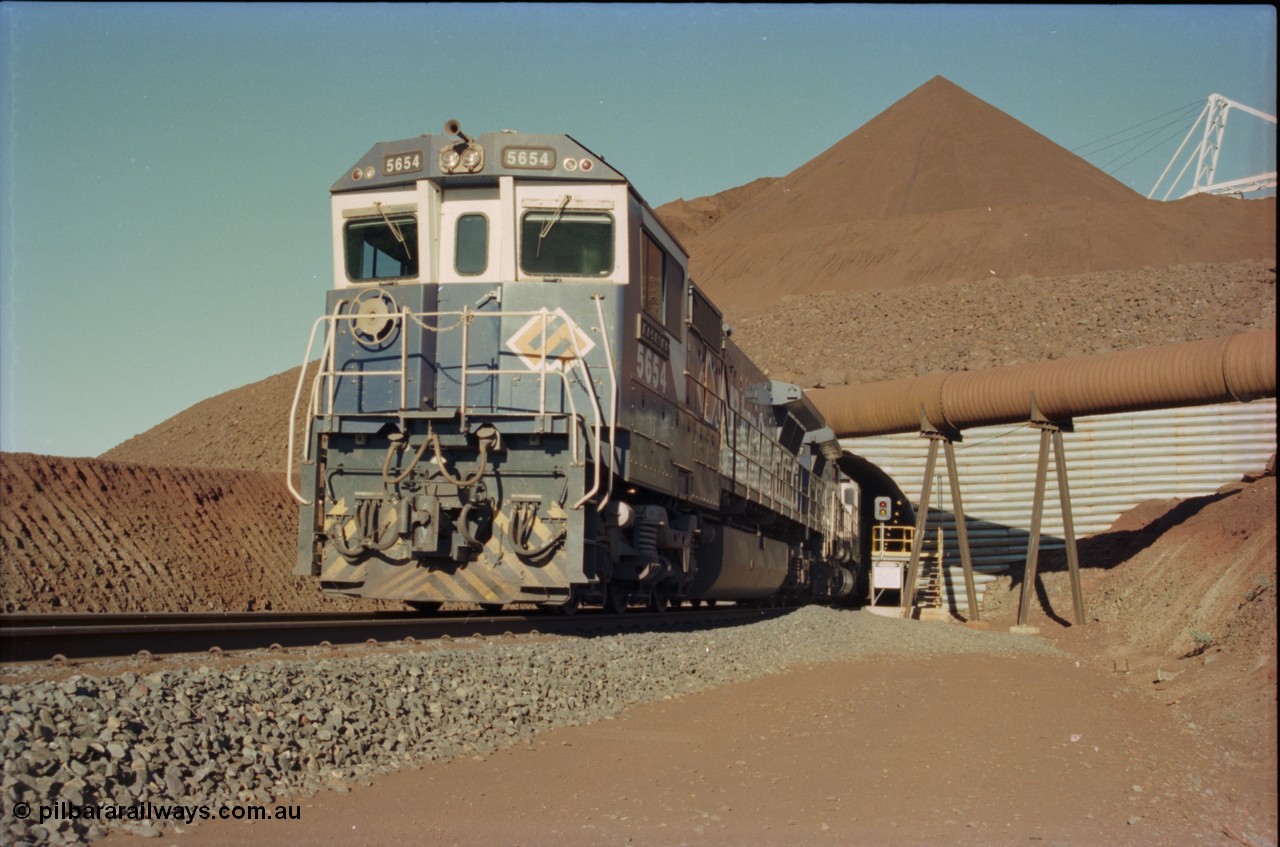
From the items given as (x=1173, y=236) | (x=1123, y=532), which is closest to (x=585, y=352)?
(x=1123, y=532)

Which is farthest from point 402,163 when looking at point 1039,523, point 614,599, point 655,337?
point 1039,523

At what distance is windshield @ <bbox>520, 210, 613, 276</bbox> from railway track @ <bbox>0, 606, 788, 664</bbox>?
3.36 metres

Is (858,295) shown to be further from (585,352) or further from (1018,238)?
(585,352)

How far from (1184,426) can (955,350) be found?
66.7 ft

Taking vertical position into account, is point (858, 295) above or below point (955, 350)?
above

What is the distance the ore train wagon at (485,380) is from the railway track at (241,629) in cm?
43

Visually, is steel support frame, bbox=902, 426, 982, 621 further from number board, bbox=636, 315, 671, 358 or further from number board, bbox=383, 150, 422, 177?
number board, bbox=383, 150, 422, 177

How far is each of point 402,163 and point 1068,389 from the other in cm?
1371

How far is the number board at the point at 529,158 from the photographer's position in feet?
34.2

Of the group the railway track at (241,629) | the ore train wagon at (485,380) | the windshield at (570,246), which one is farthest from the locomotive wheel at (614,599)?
the windshield at (570,246)

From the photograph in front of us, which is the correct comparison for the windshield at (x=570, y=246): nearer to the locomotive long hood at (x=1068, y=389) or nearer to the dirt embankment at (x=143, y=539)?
the dirt embankment at (x=143, y=539)

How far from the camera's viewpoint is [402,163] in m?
10.7

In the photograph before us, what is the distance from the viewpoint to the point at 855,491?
94.8 feet

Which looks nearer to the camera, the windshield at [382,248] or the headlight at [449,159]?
the headlight at [449,159]
